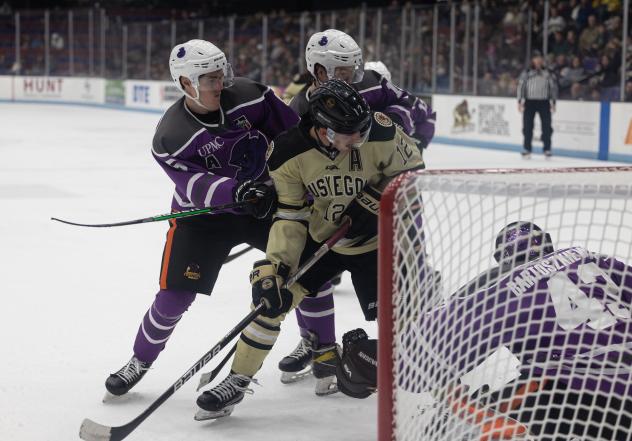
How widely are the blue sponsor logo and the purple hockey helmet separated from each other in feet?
52.0

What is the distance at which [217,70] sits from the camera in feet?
9.12

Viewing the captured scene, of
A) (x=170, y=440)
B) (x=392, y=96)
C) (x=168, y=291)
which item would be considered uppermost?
(x=392, y=96)

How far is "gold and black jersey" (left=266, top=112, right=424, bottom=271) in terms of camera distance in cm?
256

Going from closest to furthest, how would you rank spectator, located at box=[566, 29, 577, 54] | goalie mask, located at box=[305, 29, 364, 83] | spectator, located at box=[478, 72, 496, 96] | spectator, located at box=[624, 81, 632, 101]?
1. goalie mask, located at box=[305, 29, 364, 83]
2. spectator, located at box=[624, 81, 632, 101]
3. spectator, located at box=[566, 29, 577, 54]
4. spectator, located at box=[478, 72, 496, 96]

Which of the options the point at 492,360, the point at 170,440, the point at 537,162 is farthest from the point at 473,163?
the point at 170,440

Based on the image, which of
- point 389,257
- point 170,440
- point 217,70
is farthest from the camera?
point 217,70

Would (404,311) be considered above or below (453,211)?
below

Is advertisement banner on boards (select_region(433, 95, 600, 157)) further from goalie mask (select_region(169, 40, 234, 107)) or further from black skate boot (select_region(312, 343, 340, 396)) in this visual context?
goalie mask (select_region(169, 40, 234, 107))

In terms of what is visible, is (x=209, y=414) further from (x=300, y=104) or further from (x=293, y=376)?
(x=300, y=104)

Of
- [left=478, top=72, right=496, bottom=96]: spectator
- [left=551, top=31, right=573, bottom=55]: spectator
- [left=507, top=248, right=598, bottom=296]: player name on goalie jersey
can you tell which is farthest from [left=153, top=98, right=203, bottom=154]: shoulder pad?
[left=478, top=72, right=496, bottom=96]: spectator

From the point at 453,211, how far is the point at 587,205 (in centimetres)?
31

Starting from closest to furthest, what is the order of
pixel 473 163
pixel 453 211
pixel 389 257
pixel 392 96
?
pixel 389 257, pixel 453 211, pixel 392 96, pixel 473 163

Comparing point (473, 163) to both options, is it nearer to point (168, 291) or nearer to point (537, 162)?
point (537, 162)

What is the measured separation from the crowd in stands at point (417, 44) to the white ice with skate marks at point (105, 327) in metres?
4.82
